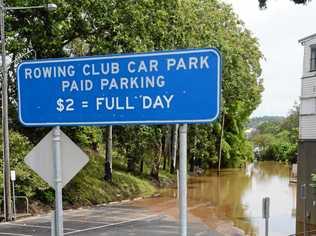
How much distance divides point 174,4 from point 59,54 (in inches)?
262

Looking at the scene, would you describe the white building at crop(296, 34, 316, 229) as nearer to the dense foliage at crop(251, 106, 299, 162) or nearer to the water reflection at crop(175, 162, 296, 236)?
the water reflection at crop(175, 162, 296, 236)

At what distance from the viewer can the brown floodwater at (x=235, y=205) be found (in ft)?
85.2

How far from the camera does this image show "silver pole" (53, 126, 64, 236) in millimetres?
4742

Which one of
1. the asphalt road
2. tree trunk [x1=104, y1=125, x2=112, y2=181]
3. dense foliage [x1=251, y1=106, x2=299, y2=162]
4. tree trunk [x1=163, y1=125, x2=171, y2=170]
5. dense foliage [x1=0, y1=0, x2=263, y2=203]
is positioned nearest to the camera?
the asphalt road

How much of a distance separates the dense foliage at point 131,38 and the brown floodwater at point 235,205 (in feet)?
16.0

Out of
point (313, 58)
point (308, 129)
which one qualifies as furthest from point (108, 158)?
point (313, 58)

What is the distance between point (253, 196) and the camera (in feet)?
134

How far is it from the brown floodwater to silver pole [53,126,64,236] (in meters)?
19.1

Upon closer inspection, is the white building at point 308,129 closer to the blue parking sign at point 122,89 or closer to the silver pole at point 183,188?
the blue parking sign at point 122,89

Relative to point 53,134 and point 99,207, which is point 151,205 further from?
point 53,134

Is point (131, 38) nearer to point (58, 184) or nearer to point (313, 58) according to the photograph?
point (313, 58)

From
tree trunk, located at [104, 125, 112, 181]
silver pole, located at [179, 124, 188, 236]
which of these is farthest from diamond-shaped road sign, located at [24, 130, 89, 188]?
tree trunk, located at [104, 125, 112, 181]

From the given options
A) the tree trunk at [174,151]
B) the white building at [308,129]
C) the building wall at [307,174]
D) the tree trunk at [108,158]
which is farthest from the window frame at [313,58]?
the tree trunk at [174,151]

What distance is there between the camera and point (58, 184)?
4.87m
